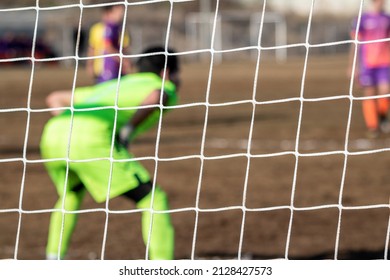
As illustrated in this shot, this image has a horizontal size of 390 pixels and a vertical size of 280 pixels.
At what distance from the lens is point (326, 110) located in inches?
659

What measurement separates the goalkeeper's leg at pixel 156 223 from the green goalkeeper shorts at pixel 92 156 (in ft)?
0.21

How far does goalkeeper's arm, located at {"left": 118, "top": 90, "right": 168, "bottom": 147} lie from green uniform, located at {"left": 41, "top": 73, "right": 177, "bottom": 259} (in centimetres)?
3

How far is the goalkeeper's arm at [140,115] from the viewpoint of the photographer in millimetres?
5160

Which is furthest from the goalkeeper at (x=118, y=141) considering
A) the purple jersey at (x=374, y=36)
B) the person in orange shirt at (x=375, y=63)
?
the person in orange shirt at (x=375, y=63)

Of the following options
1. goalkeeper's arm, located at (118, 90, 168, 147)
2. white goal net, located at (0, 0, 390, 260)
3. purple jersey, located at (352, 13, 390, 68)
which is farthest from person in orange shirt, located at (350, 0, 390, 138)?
goalkeeper's arm, located at (118, 90, 168, 147)

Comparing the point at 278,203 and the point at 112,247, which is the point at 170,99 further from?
the point at 278,203

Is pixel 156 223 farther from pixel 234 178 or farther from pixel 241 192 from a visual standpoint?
pixel 234 178

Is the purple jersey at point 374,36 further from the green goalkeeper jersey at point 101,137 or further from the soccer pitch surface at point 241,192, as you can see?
the green goalkeeper jersey at point 101,137

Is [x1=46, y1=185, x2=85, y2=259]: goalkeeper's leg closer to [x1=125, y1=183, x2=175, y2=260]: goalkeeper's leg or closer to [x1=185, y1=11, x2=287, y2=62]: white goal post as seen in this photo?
[x1=125, y1=183, x2=175, y2=260]: goalkeeper's leg

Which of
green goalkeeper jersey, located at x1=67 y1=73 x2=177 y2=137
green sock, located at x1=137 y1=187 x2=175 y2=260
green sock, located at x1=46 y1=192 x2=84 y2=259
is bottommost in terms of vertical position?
green sock, located at x1=46 y1=192 x2=84 y2=259

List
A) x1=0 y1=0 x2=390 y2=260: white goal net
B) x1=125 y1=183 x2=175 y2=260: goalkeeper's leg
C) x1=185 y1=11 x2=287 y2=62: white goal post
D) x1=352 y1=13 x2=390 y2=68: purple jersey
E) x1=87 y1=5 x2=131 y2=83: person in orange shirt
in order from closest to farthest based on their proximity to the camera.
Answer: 1. x1=125 y1=183 x2=175 y2=260: goalkeeper's leg
2. x1=0 y1=0 x2=390 y2=260: white goal net
3. x1=87 y1=5 x2=131 y2=83: person in orange shirt
4. x1=352 y1=13 x2=390 y2=68: purple jersey
5. x1=185 y1=11 x2=287 y2=62: white goal post

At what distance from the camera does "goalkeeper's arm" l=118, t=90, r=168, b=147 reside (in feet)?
16.9

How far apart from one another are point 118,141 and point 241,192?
10.7 ft

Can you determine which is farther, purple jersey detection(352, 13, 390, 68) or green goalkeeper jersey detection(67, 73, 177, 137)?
purple jersey detection(352, 13, 390, 68)
